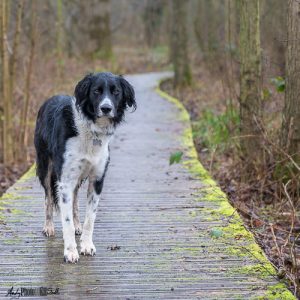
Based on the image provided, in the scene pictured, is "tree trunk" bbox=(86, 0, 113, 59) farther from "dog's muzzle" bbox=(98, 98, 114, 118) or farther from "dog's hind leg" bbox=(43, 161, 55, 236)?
"dog's muzzle" bbox=(98, 98, 114, 118)

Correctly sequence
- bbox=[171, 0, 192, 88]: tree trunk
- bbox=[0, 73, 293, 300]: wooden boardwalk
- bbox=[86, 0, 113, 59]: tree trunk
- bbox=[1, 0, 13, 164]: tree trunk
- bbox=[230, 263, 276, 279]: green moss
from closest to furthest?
bbox=[0, 73, 293, 300]: wooden boardwalk, bbox=[230, 263, 276, 279]: green moss, bbox=[1, 0, 13, 164]: tree trunk, bbox=[171, 0, 192, 88]: tree trunk, bbox=[86, 0, 113, 59]: tree trunk

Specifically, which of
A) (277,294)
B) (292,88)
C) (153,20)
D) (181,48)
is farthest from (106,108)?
(153,20)

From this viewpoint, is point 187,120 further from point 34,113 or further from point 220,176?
point 220,176

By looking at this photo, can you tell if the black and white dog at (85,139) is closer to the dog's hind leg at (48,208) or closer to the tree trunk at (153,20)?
the dog's hind leg at (48,208)

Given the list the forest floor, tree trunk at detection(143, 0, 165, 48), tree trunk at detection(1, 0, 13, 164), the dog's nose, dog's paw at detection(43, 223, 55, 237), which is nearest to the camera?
the dog's nose

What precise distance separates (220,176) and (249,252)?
4.03 meters

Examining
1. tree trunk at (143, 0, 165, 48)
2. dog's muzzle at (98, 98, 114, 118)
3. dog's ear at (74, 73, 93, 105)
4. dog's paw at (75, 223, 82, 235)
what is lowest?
tree trunk at (143, 0, 165, 48)

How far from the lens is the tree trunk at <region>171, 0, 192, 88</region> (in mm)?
20750

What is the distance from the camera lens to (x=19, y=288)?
173 inches

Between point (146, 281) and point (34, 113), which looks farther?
point (34, 113)

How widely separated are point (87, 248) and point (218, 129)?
6.47m

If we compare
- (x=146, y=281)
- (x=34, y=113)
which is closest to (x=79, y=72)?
(x=34, y=113)

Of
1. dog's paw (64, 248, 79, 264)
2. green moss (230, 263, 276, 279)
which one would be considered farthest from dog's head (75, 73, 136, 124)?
green moss (230, 263, 276, 279)

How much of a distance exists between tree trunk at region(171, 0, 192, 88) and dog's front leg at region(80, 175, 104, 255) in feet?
52.8
